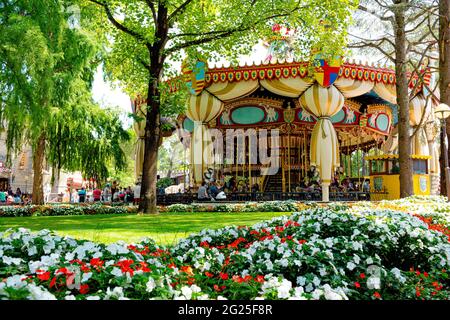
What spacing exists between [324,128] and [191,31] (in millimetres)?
8314

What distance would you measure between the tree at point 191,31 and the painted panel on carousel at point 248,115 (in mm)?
8034

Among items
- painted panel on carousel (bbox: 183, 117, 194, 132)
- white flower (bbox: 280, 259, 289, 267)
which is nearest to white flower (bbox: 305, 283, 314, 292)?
white flower (bbox: 280, 259, 289, 267)

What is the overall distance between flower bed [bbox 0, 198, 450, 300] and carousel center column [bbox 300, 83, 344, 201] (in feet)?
44.8

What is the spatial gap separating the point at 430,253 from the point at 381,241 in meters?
0.69

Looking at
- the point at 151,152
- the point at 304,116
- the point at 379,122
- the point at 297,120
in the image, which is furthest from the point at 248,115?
Answer: the point at 151,152

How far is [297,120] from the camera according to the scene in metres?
24.1

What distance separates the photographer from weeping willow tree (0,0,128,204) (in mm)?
13812

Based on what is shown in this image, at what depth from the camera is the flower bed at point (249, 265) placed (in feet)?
9.43

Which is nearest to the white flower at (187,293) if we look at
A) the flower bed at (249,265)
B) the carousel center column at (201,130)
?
the flower bed at (249,265)

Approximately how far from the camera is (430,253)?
517 cm

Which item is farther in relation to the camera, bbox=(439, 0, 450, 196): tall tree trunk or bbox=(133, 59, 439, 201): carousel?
bbox=(133, 59, 439, 201): carousel

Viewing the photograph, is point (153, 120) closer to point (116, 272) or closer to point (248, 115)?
point (248, 115)

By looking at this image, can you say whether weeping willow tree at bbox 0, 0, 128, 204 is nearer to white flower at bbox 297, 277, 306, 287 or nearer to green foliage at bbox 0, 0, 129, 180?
green foliage at bbox 0, 0, 129, 180
